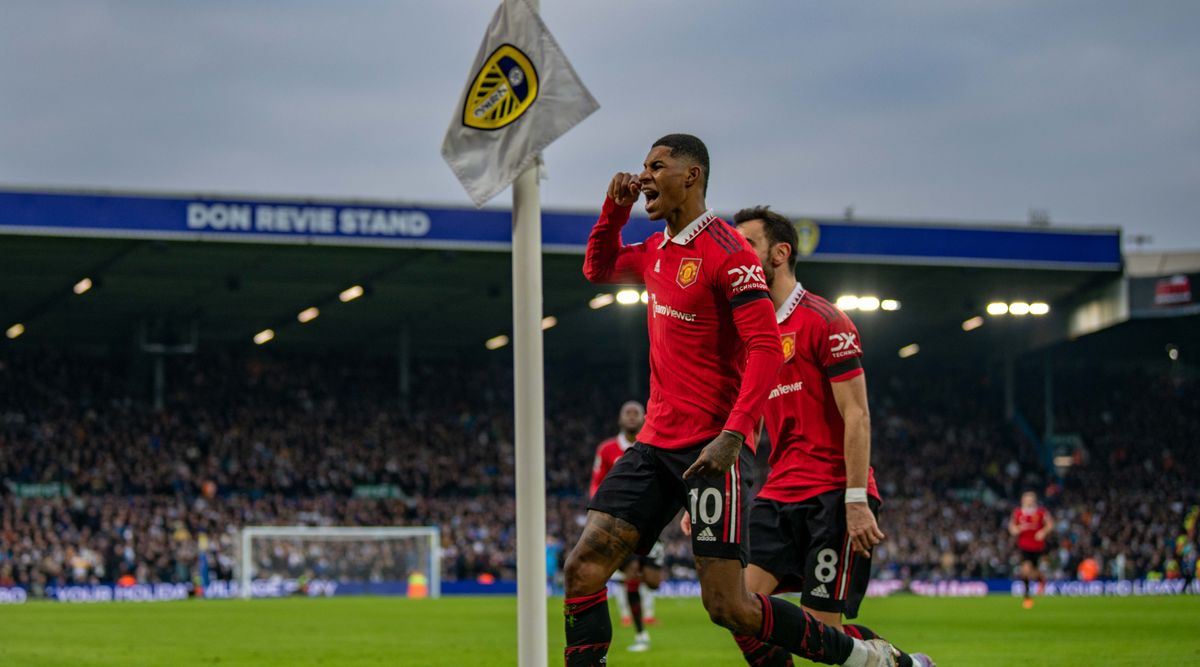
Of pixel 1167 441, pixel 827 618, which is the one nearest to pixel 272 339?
pixel 1167 441

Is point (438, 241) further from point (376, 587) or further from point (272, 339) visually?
point (272, 339)

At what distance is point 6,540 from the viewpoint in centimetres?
3353

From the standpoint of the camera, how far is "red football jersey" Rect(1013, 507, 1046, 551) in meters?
25.9

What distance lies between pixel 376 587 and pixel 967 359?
24415 millimetres

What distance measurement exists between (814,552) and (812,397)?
73 centimetres

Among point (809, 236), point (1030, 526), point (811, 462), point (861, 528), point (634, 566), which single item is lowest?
point (1030, 526)

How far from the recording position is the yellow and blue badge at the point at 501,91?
5598 mm

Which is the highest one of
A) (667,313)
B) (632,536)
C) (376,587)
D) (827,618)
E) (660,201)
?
(660,201)

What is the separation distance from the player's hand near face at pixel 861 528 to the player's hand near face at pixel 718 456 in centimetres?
102

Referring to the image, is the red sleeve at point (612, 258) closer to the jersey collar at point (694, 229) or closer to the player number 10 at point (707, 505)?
the jersey collar at point (694, 229)

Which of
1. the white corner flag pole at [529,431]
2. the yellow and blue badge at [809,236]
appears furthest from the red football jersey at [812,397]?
the yellow and blue badge at [809,236]

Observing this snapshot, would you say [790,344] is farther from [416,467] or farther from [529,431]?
[416,467]

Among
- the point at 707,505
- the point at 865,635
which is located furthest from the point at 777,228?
the point at 865,635

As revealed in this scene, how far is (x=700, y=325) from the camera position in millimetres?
6363
